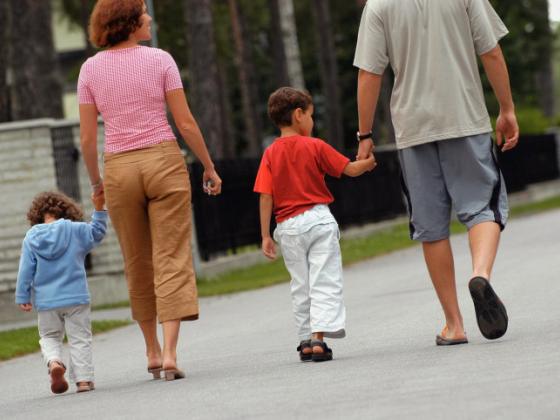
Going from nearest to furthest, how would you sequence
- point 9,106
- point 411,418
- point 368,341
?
point 411,418
point 368,341
point 9,106

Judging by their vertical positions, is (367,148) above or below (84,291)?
above

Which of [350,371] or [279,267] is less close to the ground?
[350,371]

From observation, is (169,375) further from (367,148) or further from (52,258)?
(367,148)

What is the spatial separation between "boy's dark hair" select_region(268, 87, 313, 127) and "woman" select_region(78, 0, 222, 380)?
0.60 metres

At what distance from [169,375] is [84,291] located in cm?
80

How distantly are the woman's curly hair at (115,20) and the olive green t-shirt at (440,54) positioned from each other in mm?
1194

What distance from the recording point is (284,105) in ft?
29.4

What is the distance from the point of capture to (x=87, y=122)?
8.55 meters

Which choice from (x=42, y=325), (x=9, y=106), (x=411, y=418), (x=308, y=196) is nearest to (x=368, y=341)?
(x=308, y=196)

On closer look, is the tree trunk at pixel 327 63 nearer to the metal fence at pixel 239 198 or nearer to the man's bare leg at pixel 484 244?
the metal fence at pixel 239 198

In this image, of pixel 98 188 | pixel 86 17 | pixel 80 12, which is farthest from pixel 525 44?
pixel 98 188

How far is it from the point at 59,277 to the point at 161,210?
805 mm

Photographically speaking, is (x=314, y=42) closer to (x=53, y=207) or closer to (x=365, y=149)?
(x=53, y=207)

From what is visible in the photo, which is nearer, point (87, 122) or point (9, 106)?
point (87, 122)
